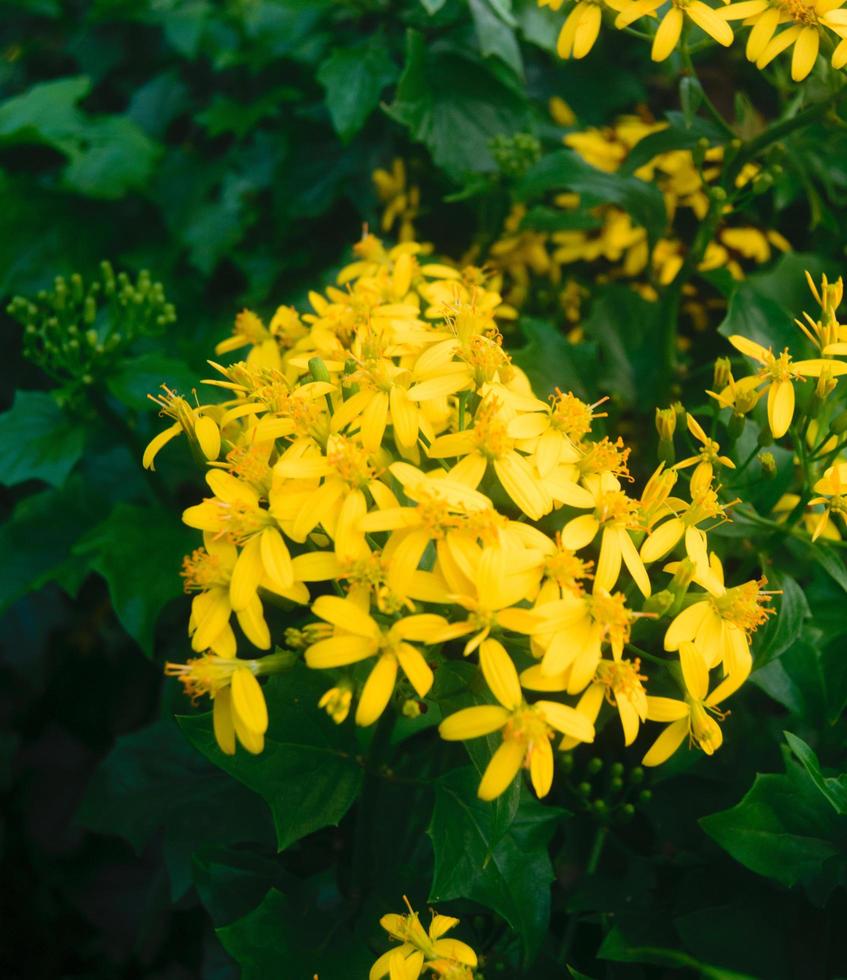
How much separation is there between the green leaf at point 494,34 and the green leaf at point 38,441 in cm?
83

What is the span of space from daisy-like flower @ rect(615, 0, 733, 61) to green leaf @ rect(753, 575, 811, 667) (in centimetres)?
60

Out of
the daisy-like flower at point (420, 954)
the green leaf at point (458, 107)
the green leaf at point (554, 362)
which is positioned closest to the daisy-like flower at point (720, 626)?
the daisy-like flower at point (420, 954)

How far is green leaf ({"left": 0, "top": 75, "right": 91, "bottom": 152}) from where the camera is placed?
1.67m

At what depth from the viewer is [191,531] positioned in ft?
4.00

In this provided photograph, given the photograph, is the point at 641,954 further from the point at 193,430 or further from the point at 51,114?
the point at 51,114

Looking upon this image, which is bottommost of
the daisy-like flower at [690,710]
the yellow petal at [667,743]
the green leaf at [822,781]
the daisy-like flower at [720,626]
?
the green leaf at [822,781]

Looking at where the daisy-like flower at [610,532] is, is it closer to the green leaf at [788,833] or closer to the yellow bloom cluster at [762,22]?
the green leaf at [788,833]

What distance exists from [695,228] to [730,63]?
51 centimetres

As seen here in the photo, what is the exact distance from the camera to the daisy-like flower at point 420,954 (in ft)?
2.64

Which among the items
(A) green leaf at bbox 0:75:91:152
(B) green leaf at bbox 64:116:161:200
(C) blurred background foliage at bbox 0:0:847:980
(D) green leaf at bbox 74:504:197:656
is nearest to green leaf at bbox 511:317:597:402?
(C) blurred background foliage at bbox 0:0:847:980

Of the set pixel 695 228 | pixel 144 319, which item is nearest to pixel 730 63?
pixel 695 228

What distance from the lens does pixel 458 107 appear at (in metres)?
1.47

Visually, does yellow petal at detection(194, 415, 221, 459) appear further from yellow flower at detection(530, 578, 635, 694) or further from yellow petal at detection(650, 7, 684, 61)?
yellow petal at detection(650, 7, 684, 61)

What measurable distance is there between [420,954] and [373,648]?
1.03 feet
